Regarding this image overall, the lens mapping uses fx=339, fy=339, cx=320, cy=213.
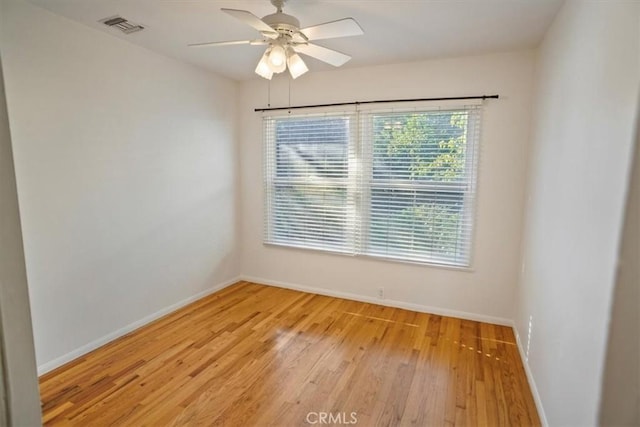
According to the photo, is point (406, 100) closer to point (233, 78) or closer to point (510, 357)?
point (233, 78)

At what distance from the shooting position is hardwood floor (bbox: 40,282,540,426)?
201 centimetres

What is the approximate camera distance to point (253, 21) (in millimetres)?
1847

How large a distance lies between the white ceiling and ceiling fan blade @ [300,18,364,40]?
298mm

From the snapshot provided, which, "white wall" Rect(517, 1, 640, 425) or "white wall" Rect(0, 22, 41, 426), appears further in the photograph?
"white wall" Rect(517, 1, 640, 425)

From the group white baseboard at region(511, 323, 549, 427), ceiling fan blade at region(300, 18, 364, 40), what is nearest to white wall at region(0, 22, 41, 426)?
ceiling fan blade at region(300, 18, 364, 40)

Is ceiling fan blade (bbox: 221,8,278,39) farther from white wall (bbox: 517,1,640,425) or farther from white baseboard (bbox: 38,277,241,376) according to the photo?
white baseboard (bbox: 38,277,241,376)

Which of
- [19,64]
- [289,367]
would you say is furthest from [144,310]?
[19,64]

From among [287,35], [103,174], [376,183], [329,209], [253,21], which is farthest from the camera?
[329,209]

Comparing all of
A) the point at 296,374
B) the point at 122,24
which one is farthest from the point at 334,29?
the point at 296,374

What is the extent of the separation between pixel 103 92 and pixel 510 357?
378 cm

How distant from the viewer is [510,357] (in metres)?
2.63

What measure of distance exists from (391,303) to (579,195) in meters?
2.34

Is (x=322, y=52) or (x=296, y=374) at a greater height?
(x=322, y=52)

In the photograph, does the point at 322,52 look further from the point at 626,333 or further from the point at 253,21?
the point at 626,333
